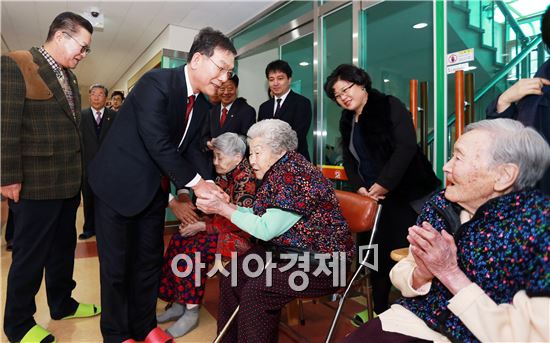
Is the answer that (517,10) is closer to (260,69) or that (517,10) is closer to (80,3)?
(260,69)

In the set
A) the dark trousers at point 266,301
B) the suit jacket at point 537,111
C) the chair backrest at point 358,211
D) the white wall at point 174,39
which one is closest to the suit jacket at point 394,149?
the chair backrest at point 358,211

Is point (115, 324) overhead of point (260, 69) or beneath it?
beneath

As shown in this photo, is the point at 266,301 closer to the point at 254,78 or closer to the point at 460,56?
the point at 460,56

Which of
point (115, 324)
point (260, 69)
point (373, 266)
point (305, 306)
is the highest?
point (260, 69)

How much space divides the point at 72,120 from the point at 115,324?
116 cm

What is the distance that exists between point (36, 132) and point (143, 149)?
0.74 meters

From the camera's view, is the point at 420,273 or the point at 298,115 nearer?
the point at 420,273

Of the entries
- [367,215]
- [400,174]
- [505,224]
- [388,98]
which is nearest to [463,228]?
[505,224]

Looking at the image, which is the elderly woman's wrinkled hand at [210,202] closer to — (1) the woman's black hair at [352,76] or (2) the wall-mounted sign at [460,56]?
(1) the woman's black hair at [352,76]

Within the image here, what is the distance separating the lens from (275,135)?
175 centimetres

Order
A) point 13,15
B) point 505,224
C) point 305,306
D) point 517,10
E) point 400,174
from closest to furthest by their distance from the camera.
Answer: point 505,224
point 400,174
point 517,10
point 305,306
point 13,15

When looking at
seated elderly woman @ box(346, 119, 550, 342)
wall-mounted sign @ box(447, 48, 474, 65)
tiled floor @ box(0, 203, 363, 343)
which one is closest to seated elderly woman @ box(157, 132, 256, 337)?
tiled floor @ box(0, 203, 363, 343)

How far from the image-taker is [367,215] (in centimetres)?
180

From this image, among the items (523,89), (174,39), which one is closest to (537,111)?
(523,89)
